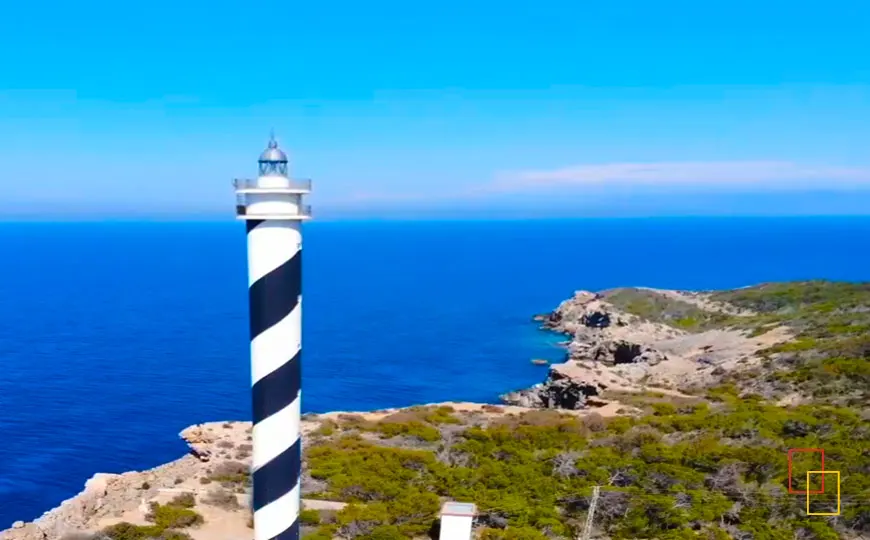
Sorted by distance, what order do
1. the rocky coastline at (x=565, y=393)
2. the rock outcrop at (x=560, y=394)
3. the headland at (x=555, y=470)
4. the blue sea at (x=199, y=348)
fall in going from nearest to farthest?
the headland at (x=555, y=470), the rocky coastline at (x=565, y=393), the rock outcrop at (x=560, y=394), the blue sea at (x=199, y=348)

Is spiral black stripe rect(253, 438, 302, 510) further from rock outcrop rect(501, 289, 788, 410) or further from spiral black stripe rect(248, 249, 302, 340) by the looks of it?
rock outcrop rect(501, 289, 788, 410)

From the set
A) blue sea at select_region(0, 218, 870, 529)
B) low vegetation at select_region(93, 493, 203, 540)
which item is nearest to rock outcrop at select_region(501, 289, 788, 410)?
blue sea at select_region(0, 218, 870, 529)

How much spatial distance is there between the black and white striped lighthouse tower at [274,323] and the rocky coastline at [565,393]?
29.7ft

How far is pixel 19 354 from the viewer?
63.3 meters

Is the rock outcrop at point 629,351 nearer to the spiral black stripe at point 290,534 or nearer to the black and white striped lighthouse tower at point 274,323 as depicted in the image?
the spiral black stripe at point 290,534

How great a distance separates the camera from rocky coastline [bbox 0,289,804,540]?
19797 millimetres

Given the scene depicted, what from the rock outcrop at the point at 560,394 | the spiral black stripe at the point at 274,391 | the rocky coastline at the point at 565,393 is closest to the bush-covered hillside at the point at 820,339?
the rocky coastline at the point at 565,393

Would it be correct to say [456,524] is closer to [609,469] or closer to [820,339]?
[609,469]

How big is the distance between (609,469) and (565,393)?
71.6 feet

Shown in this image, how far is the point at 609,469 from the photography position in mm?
20516

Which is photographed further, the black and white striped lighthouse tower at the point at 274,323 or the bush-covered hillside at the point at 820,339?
the bush-covered hillside at the point at 820,339

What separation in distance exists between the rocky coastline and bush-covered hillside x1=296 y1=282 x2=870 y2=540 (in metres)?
2.09

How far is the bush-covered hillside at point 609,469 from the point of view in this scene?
17422mm

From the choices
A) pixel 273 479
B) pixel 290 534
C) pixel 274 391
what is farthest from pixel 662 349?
pixel 274 391
